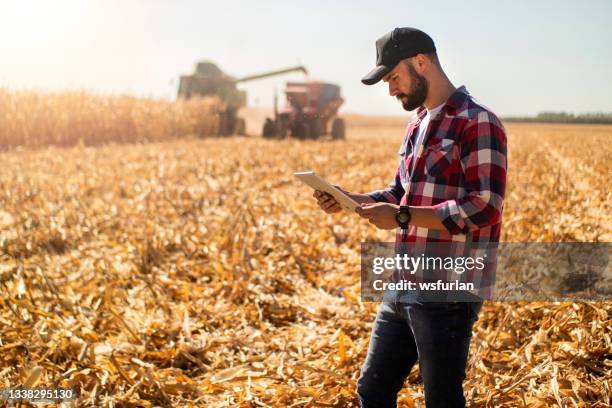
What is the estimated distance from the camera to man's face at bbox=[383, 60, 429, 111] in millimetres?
2184

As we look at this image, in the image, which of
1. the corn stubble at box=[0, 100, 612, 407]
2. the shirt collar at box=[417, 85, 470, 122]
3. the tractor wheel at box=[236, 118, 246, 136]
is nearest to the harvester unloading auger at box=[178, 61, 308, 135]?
the tractor wheel at box=[236, 118, 246, 136]

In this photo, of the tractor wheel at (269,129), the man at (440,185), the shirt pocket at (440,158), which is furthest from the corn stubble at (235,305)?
the tractor wheel at (269,129)

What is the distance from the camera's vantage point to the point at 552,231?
5074mm

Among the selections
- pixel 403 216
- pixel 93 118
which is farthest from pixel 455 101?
pixel 93 118

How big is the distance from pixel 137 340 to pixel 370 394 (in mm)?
1946

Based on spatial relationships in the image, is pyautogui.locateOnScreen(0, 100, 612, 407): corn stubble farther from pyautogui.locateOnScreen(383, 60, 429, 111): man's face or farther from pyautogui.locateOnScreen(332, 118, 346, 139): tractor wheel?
pyautogui.locateOnScreen(332, 118, 346, 139): tractor wheel

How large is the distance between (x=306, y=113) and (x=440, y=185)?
58.3 feet

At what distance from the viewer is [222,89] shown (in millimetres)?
23750

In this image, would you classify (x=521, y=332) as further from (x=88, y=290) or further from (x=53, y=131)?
(x=53, y=131)

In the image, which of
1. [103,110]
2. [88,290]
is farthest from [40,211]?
[103,110]

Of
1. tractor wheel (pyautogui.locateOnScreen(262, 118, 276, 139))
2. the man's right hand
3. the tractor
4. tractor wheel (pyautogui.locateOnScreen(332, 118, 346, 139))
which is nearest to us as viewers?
the man's right hand

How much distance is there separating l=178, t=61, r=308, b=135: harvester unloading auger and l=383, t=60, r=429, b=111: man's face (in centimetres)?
2061

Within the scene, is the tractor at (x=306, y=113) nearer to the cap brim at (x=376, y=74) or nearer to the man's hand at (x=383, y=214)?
the cap brim at (x=376, y=74)

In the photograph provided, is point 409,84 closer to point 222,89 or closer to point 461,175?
point 461,175
